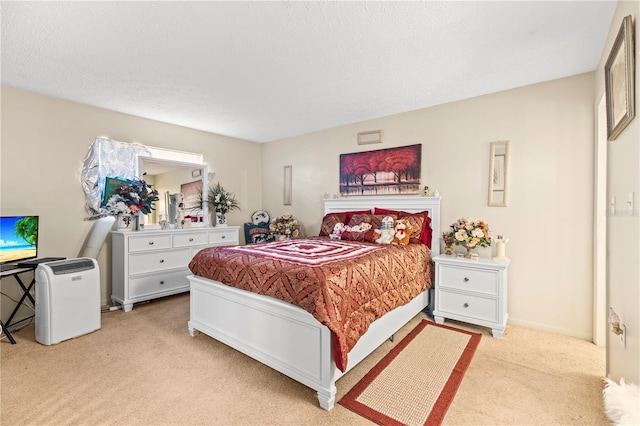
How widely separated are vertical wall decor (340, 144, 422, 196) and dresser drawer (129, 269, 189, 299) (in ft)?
8.59

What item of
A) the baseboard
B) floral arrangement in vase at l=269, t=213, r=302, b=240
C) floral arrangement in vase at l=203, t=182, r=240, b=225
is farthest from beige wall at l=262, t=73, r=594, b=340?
floral arrangement in vase at l=203, t=182, r=240, b=225

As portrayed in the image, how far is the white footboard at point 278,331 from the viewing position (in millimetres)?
1791

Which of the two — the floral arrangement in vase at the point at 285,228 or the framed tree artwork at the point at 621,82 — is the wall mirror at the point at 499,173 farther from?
the floral arrangement in vase at the point at 285,228

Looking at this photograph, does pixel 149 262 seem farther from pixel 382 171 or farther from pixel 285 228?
pixel 382 171

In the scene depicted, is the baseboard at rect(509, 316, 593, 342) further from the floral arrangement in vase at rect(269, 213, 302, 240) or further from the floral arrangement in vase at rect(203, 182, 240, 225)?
the floral arrangement in vase at rect(203, 182, 240, 225)

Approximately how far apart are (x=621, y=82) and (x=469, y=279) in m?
1.92

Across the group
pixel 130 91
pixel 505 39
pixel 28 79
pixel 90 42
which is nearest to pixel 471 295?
pixel 505 39

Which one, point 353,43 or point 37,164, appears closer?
point 353,43

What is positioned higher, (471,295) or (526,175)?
(526,175)

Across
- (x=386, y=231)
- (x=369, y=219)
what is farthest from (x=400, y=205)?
(x=386, y=231)

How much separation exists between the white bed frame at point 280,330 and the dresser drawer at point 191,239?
137 centimetres

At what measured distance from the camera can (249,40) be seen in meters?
2.14

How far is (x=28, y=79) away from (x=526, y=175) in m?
5.12

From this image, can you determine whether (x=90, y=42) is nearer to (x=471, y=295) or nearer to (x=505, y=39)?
(x=505, y=39)
